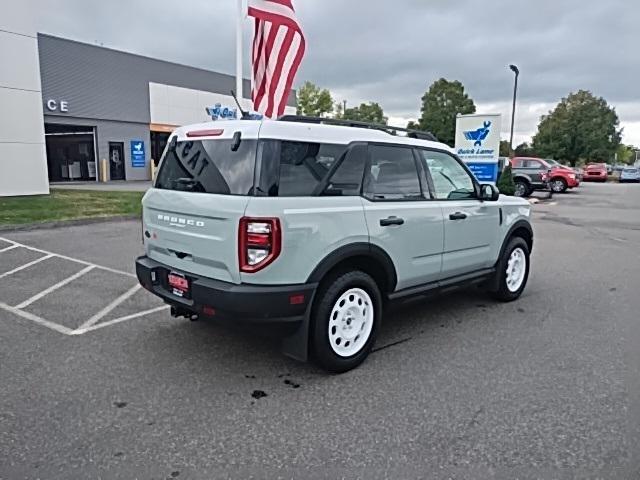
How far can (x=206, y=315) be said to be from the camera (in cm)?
356

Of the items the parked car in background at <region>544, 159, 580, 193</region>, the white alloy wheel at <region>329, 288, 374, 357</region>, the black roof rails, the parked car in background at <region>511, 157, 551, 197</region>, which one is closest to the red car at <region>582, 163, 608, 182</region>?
the parked car in background at <region>544, 159, 580, 193</region>

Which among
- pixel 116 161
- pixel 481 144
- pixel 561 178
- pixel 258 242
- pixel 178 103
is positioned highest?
pixel 178 103

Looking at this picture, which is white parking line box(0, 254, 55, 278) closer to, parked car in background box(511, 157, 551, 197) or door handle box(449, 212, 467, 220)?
door handle box(449, 212, 467, 220)

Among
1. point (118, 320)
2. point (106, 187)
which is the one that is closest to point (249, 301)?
point (118, 320)

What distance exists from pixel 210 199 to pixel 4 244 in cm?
717

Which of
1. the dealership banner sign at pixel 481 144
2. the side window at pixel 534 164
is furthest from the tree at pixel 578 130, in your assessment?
the dealership banner sign at pixel 481 144

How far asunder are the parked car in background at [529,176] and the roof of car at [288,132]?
66.4 feet

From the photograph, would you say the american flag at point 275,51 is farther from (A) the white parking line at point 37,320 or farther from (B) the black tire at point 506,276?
(A) the white parking line at point 37,320

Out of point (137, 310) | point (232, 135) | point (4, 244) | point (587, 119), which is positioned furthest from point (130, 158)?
point (587, 119)

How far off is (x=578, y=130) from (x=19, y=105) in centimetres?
5937

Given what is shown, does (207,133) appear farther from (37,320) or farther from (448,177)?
(37,320)

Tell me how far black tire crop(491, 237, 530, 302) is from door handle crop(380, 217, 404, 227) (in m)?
2.03

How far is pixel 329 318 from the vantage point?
3.64 meters

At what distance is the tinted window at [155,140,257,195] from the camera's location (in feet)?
11.2
